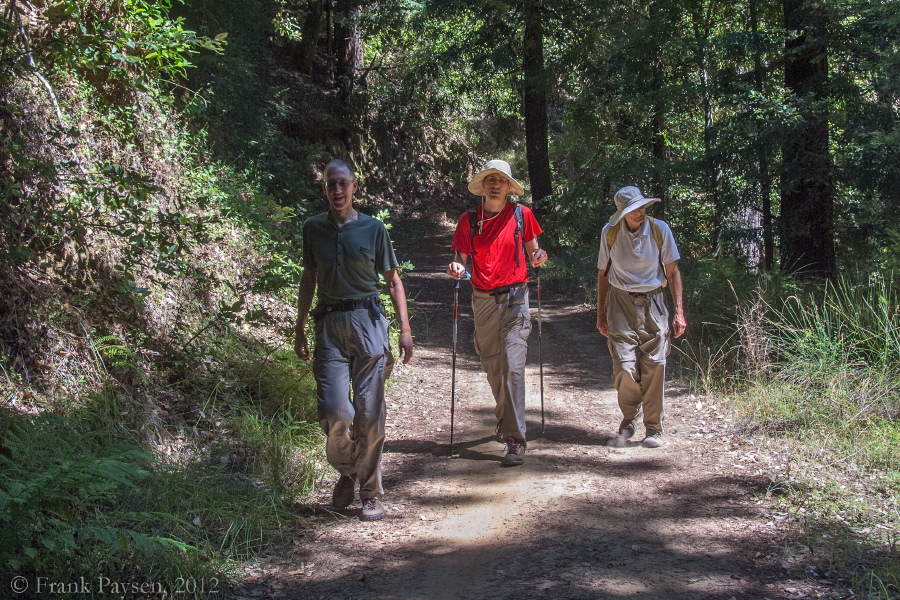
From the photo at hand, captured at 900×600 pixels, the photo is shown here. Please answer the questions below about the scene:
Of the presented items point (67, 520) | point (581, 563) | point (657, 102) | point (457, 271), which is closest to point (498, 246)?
point (457, 271)

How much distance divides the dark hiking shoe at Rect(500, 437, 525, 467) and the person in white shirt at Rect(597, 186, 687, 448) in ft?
3.64

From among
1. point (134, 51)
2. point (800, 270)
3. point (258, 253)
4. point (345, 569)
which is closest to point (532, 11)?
point (800, 270)

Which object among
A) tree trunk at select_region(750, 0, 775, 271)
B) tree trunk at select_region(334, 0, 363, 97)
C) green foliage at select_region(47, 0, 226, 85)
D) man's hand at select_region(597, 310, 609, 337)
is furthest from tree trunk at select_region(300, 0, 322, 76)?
man's hand at select_region(597, 310, 609, 337)

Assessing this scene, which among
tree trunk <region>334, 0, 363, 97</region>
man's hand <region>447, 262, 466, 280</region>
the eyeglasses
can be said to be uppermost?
tree trunk <region>334, 0, 363, 97</region>

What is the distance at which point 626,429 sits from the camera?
23.6ft

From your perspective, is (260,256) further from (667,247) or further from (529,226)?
(667,247)

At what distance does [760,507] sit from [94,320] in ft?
17.6

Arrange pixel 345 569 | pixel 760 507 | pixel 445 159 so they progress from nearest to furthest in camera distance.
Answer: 1. pixel 345 569
2. pixel 760 507
3. pixel 445 159

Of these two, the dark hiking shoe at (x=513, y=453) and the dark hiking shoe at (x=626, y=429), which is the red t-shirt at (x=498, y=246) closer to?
the dark hiking shoe at (x=513, y=453)

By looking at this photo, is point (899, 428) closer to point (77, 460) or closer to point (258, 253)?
point (77, 460)

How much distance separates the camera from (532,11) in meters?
17.9

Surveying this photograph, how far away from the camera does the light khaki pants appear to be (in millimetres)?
6906

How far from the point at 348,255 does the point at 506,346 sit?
1.83 meters

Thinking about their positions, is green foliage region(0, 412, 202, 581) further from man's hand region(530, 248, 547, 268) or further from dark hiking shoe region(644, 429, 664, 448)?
dark hiking shoe region(644, 429, 664, 448)
